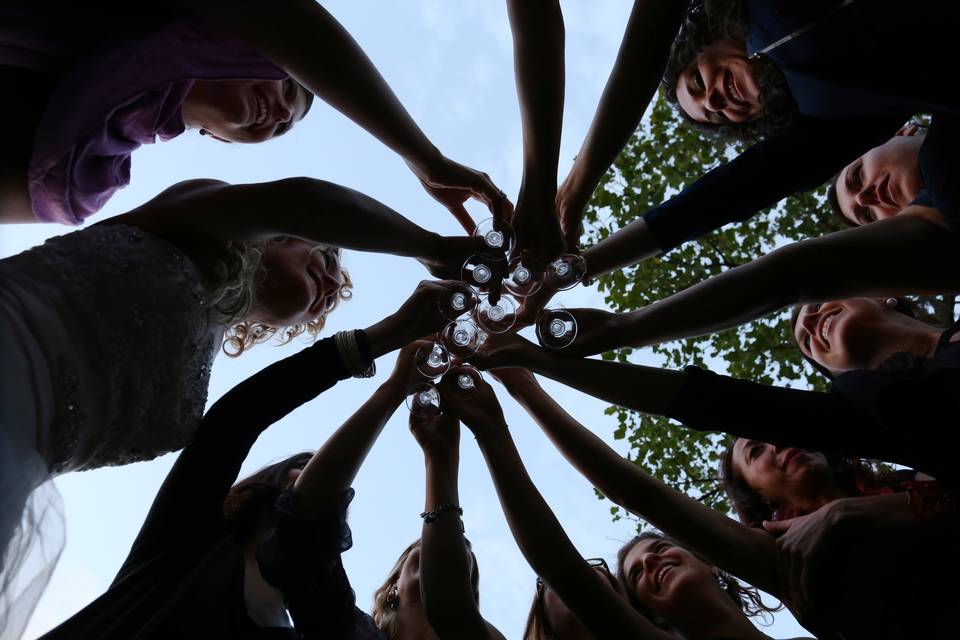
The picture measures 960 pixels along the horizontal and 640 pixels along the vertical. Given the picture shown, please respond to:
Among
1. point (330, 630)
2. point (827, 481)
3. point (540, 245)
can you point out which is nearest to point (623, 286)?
point (827, 481)

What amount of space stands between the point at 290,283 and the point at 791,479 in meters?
2.84

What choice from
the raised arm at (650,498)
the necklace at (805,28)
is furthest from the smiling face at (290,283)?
the necklace at (805,28)

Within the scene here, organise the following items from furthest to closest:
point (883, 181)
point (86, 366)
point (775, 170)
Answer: point (883, 181) < point (775, 170) < point (86, 366)

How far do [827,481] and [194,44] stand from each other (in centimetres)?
364

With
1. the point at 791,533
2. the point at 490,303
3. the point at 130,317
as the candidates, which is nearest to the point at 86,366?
the point at 130,317

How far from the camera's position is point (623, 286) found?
686cm

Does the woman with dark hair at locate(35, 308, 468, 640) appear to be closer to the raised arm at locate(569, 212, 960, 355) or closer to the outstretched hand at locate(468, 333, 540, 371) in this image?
the outstretched hand at locate(468, 333, 540, 371)

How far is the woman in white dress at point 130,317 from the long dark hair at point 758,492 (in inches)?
90.3

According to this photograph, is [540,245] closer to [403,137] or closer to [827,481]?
[403,137]

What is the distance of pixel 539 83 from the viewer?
2830 mm

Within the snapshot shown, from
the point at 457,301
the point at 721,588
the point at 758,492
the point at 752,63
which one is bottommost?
the point at 721,588

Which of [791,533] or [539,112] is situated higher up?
[539,112]

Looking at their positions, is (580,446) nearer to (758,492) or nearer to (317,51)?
(758,492)

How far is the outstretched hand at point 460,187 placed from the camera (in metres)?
2.94
